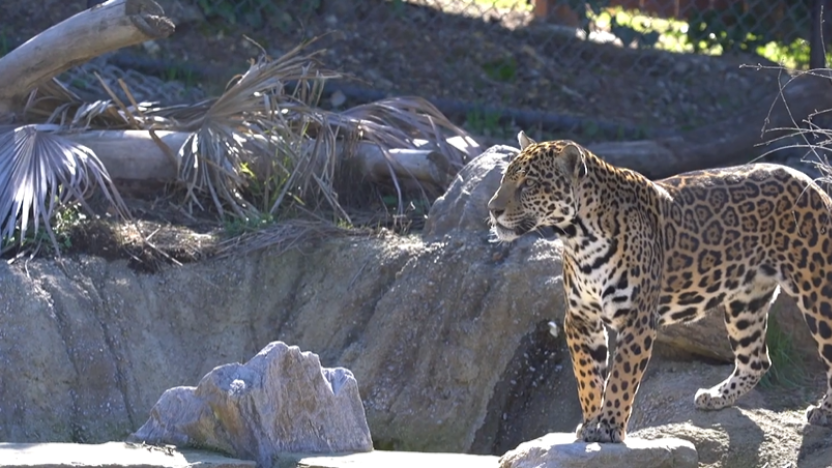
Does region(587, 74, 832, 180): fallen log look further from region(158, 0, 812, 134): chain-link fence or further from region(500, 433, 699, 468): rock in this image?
region(500, 433, 699, 468): rock

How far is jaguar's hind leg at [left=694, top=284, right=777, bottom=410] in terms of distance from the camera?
6.58 metres

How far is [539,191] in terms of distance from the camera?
5.66 meters

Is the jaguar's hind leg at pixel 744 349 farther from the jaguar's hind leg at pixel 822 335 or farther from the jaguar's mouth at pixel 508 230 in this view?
the jaguar's mouth at pixel 508 230

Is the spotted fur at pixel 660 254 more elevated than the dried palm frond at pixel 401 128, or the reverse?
the spotted fur at pixel 660 254

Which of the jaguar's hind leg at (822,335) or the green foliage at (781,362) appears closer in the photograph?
the jaguar's hind leg at (822,335)

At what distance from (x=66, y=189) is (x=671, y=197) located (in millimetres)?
4049

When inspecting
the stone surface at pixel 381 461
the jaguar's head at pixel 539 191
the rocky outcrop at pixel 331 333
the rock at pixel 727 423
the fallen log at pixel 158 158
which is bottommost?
the rocky outcrop at pixel 331 333

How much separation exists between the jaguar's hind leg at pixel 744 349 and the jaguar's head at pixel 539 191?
135 centimetres

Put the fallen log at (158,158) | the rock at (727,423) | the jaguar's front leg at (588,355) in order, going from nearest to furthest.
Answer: the jaguar's front leg at (588,355) → the rock at (727,423) → the fallen log at (158,158)

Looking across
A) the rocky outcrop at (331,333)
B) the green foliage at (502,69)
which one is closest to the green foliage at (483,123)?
the green foliage at (502,69)

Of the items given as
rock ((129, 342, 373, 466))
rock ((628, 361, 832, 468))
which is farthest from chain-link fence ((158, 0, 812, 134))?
rock ((129, 342, 373, 466))

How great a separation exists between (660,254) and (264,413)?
189cm

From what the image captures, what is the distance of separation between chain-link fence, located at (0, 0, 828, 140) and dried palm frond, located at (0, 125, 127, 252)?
239 cm

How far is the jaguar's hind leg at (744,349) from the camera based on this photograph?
6.58 meters
